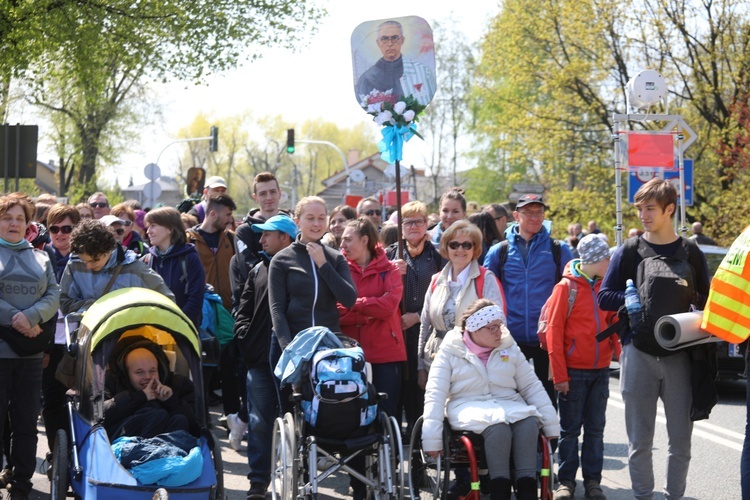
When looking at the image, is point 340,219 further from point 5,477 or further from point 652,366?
point 652,366

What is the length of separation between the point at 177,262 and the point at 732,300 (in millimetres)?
4912

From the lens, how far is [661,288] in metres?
7.08

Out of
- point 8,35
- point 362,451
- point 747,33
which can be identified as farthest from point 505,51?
point 362,451

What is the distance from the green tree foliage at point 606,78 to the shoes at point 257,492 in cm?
1953

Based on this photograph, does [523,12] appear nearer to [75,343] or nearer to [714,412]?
[714,412]

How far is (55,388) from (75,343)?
129 centimetres

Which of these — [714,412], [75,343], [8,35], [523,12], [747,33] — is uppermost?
[523,12]

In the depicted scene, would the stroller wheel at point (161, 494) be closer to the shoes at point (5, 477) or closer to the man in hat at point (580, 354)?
the shoes at point (5, 477)

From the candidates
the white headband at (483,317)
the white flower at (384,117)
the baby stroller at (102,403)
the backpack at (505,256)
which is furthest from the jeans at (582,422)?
the baby stroller at (102,403)

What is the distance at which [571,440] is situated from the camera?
8.38m

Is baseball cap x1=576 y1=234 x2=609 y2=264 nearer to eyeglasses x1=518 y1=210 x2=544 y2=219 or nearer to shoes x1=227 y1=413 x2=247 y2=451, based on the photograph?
eyeglasses x1=518 y1=210 x2=544 y2=219

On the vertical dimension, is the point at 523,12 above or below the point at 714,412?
above

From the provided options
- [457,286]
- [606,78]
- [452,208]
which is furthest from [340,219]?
[606,78]

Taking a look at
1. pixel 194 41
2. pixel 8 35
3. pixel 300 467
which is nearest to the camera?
pixel 300 467
